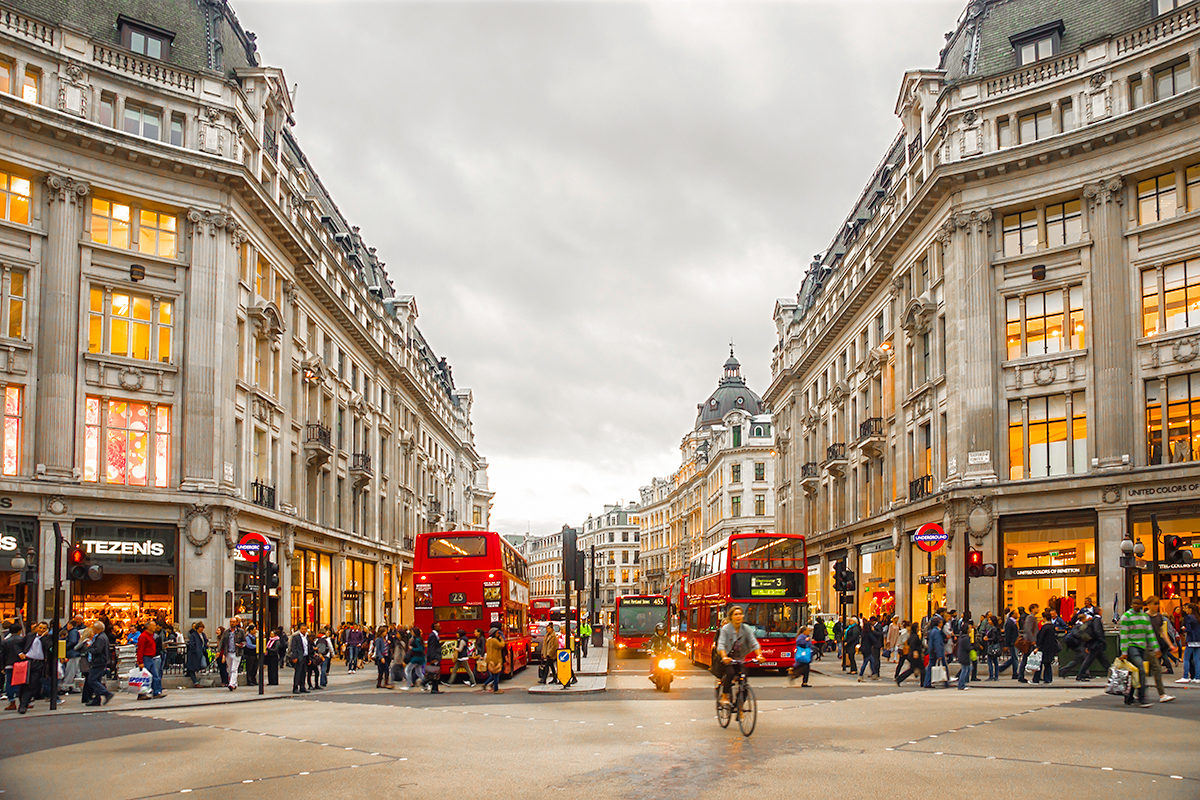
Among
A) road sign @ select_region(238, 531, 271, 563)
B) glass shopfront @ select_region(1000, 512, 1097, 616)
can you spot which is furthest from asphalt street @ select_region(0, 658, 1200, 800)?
glass shopfront @ select_region(1000, 512, 1097, 616)

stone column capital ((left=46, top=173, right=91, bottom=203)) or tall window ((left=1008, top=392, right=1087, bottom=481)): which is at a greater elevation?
stone column capital ((left=46, top=173, right=91, bottom=203))

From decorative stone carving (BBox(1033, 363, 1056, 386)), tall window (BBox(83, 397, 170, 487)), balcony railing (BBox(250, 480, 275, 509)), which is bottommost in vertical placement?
balcony railing (BBox(250, 480, 275, 509))

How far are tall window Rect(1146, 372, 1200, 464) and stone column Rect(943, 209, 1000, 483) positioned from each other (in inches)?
189

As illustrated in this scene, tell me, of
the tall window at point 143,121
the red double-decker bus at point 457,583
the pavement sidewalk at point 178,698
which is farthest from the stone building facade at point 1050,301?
the tall window at point 143,121

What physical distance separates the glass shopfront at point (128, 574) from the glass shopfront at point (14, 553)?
1225mm

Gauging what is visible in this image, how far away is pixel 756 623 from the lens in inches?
1324

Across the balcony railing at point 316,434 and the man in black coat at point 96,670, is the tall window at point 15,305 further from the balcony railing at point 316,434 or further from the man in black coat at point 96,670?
the balcony railing at point 316,434

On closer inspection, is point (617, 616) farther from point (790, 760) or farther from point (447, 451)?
point (790, 760)

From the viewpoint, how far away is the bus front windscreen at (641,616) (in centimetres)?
5806

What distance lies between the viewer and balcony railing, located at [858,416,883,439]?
49.9 metres

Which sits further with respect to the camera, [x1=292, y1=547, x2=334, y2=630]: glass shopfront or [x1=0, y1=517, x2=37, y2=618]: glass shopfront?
[x1=292, y1=547, x2=334, y2=630]: glass shopfront

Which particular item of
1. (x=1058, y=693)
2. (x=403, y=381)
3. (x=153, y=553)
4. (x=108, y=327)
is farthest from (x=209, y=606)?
(x=403, y=381)

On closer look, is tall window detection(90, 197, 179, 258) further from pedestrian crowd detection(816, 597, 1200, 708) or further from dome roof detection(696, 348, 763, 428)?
dome roof detection(696, 348, 763, 428)

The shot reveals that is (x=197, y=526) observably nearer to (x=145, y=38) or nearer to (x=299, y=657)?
(x=299, y=657)
